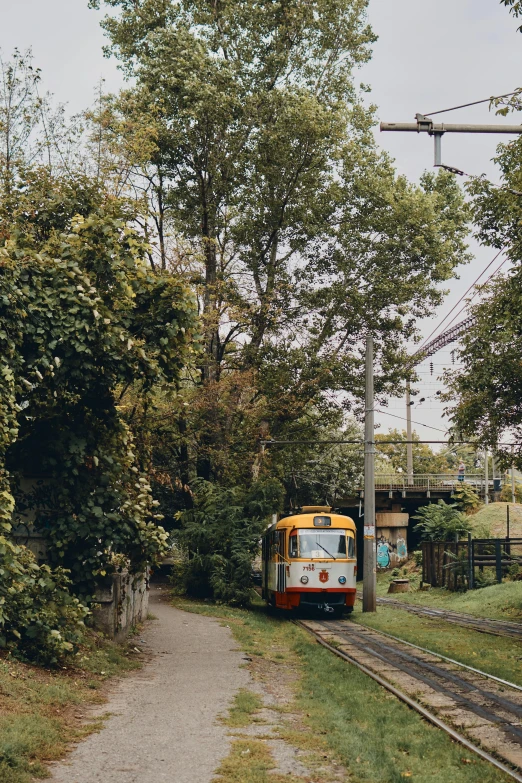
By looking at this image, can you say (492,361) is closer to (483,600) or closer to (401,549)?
(483,600)

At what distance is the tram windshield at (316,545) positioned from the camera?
1048 inches

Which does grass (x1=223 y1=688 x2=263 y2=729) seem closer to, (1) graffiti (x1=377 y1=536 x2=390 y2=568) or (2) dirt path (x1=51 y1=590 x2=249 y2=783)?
(2) dirt path (x1=51 y1=590 x2=249 y2=783)

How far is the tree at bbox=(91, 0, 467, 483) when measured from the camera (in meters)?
32.4

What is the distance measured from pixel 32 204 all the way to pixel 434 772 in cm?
1523

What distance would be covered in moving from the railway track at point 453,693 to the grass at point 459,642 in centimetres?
41

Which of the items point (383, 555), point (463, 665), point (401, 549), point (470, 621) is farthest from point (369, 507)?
point (401, 549)

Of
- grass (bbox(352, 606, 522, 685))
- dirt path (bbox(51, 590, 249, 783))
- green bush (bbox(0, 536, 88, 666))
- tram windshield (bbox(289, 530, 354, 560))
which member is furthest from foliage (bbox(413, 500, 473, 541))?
green bush (bbox(0, 536, 88, 666))

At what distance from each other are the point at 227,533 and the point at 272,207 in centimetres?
1266

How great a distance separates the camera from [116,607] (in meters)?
17.0

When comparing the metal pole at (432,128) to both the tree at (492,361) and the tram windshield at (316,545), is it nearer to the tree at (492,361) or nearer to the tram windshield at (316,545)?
the tree at (492,361)

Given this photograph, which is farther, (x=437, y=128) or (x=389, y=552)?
(x=389, y=552)

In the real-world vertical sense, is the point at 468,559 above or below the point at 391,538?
below

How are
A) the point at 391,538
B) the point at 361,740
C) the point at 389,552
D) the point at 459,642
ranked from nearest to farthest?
the point at 361,740 → the point at 459,642 → the point at 389,552 → the point at 391,538

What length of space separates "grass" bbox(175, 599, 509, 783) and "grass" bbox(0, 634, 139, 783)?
1.79 meters
